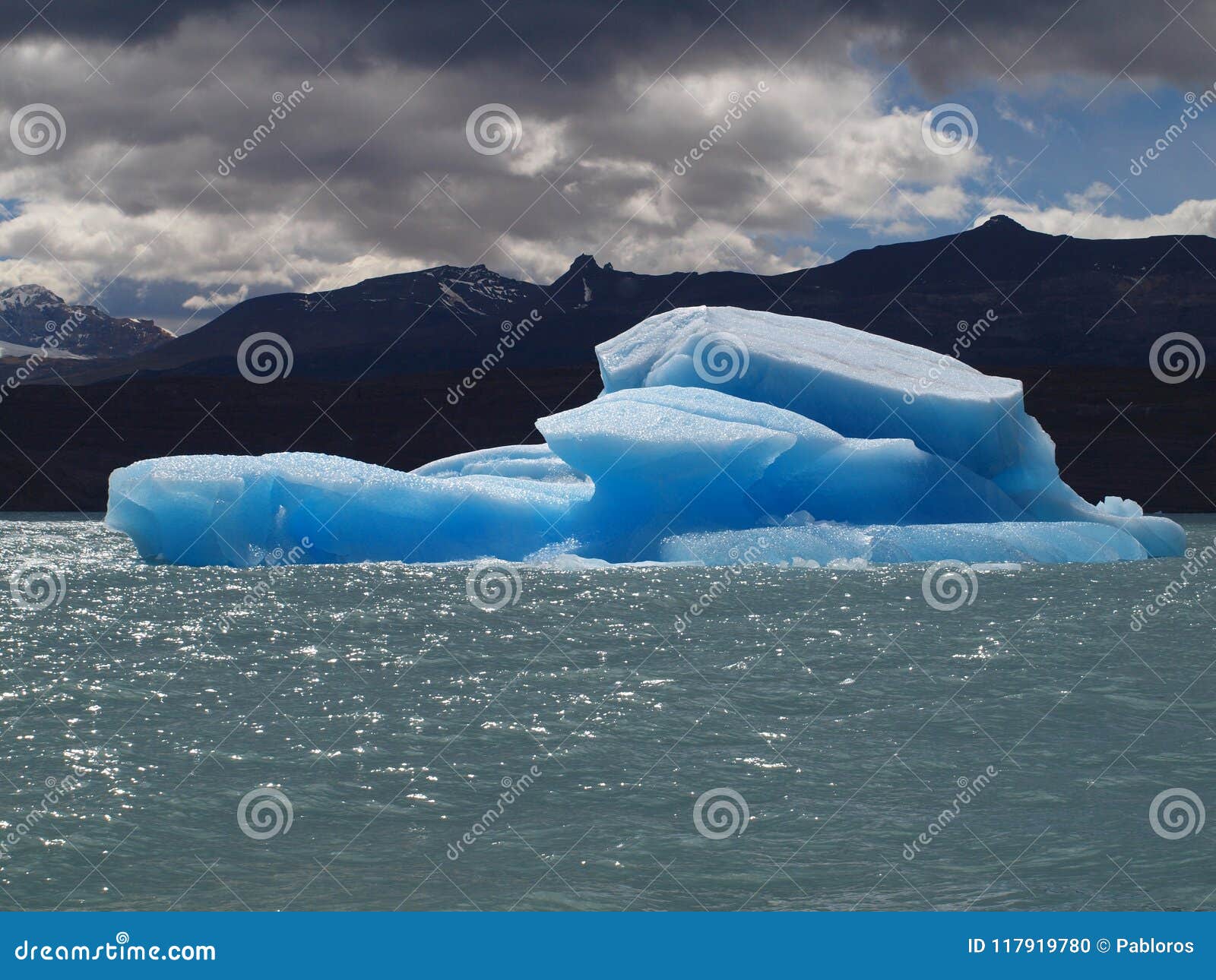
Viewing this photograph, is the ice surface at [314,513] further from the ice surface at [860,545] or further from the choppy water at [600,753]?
the choppy water at [600,753]

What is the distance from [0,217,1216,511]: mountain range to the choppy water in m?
8.48

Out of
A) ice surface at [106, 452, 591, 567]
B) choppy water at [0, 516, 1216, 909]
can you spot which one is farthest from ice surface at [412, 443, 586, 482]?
choppy water at [0, 516, 1216, 909]

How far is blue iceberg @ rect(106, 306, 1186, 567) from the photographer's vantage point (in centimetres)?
1465

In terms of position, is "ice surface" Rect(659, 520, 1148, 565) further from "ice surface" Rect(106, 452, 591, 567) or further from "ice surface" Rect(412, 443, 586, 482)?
"ice surface" Rect(412, 443, 586, 482)

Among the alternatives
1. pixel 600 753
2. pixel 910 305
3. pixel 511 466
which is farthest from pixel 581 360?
pixel 600 753

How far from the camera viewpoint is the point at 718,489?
1501 cm

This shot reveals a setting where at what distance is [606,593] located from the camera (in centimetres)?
1270

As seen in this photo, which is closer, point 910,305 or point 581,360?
point 910,305

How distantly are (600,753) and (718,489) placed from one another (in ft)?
28.3

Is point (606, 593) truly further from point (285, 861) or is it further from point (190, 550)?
point (285, 861)

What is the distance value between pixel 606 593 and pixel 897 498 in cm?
483

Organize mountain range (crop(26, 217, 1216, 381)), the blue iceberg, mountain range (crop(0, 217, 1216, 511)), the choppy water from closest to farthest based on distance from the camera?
the choppy water, the blue iceberg, mountain range (crop(0, 217, 1216, 511)), mountain range (crop(26, 217, 1216, 381))

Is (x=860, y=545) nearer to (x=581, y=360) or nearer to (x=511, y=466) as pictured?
(x=511, y=466)

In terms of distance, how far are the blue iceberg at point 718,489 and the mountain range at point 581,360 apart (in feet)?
10.6
